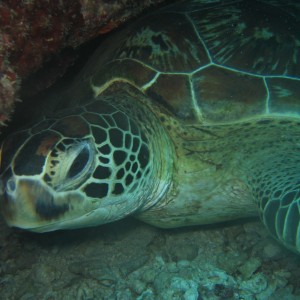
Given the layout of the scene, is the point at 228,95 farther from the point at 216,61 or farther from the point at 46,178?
the point at 46,178

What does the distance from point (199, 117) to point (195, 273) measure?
1253 mm

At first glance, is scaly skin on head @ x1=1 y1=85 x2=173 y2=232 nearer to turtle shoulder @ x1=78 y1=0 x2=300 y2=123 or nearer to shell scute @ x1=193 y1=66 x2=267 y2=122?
turtle shoulder @ x1=78 y1=0 x2=300 y2=123

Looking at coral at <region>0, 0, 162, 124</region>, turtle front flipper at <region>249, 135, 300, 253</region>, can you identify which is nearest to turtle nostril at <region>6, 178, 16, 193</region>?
coral at <region>0, 0, 162, 124</region>

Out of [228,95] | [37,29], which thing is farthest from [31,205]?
[228,95]

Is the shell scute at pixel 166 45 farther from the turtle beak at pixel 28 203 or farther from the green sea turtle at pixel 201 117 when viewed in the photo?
the turtle beak at pixel 28 203

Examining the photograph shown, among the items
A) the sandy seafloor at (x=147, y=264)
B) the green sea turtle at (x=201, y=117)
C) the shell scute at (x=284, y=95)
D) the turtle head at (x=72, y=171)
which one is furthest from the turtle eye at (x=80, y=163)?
the shell scute at (x=284, y=95)

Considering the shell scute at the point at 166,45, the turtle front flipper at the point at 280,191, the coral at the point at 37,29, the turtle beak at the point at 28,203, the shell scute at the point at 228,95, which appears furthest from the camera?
the shell scute at the point at 166,45

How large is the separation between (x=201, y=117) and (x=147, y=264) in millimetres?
1344

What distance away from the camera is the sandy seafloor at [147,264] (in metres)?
2.62

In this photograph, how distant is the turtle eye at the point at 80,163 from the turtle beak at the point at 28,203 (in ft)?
0.53

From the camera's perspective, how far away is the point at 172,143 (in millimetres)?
2686

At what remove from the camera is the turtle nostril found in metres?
1.81

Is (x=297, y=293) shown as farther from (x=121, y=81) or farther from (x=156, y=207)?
(x=121, y=81)

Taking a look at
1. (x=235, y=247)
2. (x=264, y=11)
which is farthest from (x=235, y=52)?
(x=235, y=247)
